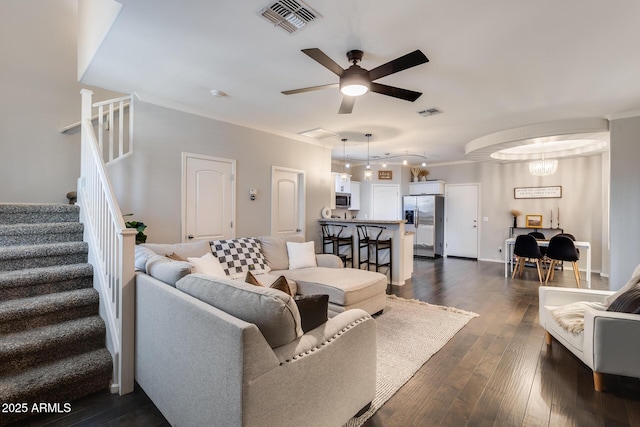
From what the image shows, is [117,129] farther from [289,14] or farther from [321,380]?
[321,380]

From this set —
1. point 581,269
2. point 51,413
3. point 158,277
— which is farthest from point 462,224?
point 51,413

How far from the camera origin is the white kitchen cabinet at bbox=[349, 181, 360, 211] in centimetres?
822

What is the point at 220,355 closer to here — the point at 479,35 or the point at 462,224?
the point at 479,35

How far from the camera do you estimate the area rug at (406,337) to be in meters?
2.23

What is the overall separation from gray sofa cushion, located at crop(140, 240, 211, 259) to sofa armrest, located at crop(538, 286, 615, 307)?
3.70m

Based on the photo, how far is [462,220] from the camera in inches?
320

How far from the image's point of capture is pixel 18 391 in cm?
179

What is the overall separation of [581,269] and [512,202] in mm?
1951

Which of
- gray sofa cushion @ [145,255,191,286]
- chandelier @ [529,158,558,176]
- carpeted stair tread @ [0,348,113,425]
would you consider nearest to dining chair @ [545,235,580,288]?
chandelier @ [529,158,558,176]

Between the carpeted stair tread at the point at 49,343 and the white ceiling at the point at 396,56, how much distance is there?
2304 millimetres

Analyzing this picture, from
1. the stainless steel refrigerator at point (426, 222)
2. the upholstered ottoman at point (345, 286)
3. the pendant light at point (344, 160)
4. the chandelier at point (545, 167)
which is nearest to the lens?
the upholstered ottoman at point (345, 286)

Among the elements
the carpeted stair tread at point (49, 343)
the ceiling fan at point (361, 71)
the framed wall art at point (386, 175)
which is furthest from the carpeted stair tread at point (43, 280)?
the framed wall art at point (386, 175)

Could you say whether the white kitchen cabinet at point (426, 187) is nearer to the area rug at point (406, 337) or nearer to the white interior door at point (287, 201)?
the white interior door at point (287, 201)

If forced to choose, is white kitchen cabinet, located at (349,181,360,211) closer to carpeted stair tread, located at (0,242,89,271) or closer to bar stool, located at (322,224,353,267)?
bar stool, located at (322,224,353,267)
